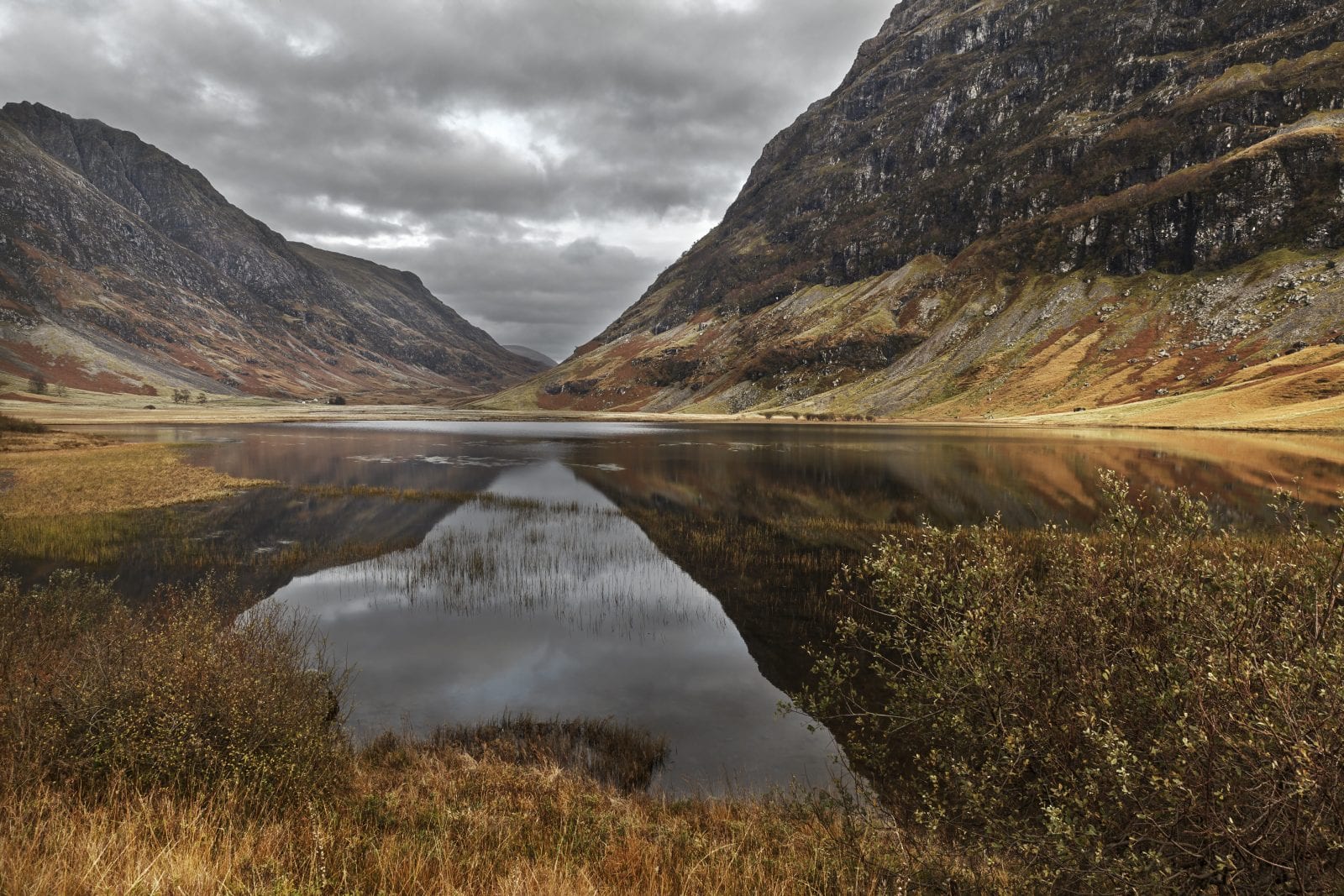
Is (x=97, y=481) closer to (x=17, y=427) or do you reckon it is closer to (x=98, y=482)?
(x=98, y=482)

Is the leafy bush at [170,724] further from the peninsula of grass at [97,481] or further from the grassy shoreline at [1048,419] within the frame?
the grassy shoreline at [1048,419]

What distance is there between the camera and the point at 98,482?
43156 mm

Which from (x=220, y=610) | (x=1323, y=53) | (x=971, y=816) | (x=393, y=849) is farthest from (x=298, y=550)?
(x=1323, y=53)

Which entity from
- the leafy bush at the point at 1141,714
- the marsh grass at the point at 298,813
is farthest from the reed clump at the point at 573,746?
the leafy bush at the point at 1141,714

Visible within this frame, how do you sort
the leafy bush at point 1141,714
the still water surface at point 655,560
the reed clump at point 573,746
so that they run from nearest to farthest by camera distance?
the leafy bush at point 1141,714
the reed clump at point 573,746
the still water surface at point 655,560

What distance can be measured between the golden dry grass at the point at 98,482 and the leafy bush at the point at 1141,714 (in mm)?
44348

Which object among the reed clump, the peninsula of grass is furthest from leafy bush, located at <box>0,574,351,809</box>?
the peninsula of grass

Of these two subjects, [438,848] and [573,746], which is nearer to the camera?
[438,848]

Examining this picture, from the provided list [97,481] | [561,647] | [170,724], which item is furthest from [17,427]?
[170,724]

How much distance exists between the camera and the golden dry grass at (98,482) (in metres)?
35.1

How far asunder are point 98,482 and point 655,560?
142 ft

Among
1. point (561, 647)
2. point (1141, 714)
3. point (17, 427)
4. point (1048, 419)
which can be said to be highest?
point (1048, 419)

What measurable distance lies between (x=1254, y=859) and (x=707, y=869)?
492cm

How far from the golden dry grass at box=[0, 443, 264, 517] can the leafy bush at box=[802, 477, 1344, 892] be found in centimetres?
4435
